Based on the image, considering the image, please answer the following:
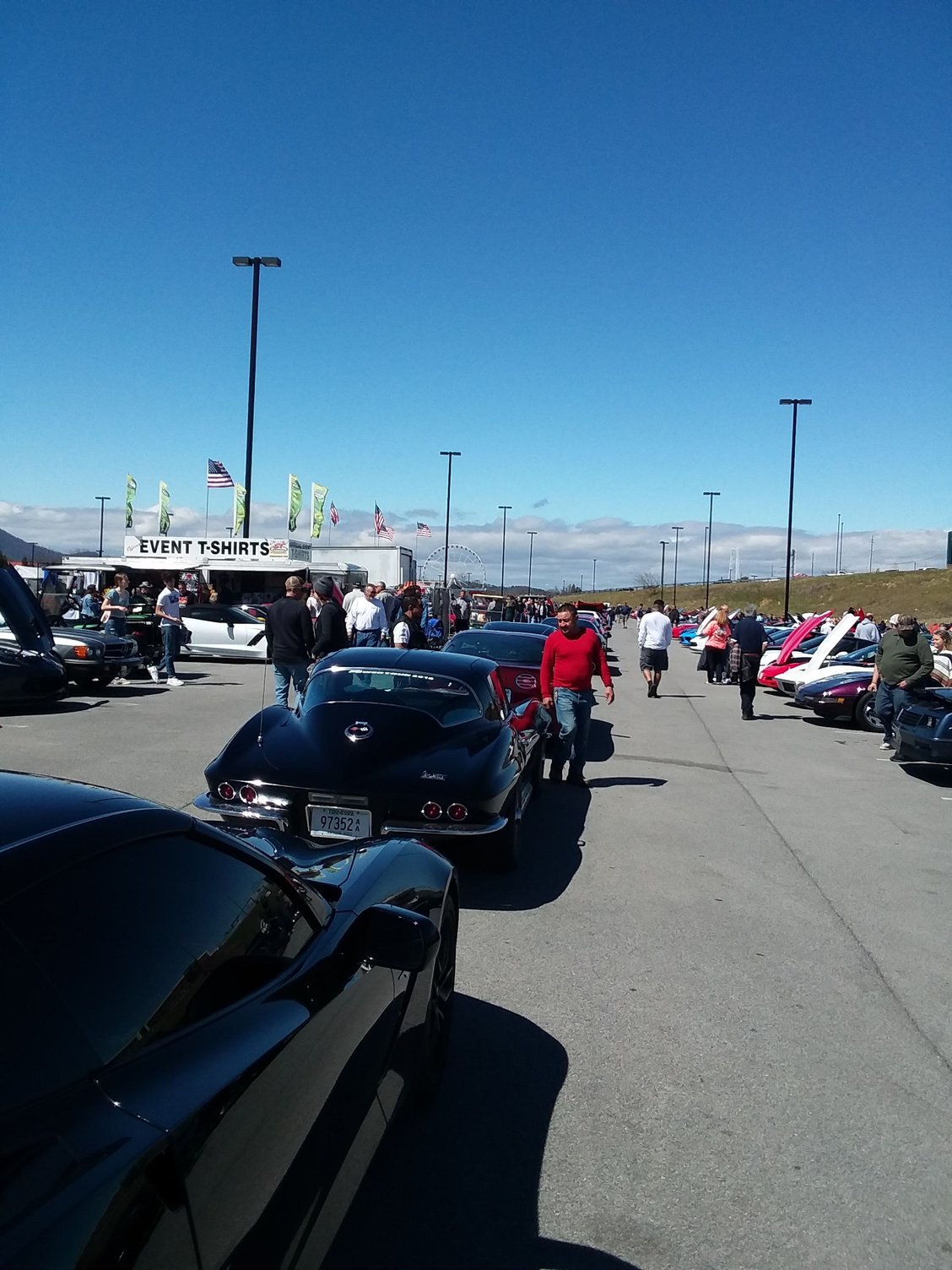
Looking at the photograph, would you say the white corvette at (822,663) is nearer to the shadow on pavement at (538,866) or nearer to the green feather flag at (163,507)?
the shadow on pavement at (538,866)

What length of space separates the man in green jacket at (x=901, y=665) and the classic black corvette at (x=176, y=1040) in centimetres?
1118

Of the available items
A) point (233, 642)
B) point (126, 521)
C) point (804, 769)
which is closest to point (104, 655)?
point (233, 642)

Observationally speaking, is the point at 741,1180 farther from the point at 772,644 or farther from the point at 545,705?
the point at 772,644

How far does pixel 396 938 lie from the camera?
9.16 ft

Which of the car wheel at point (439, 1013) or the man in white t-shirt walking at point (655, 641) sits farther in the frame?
the man in white t-shirt walking at point (655, 641)

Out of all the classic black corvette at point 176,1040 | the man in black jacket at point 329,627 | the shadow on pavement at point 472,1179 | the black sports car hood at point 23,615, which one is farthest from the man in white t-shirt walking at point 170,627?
the classic black corvette at point 176,1040

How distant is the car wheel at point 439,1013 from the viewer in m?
3.53

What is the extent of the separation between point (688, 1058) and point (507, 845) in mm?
2555

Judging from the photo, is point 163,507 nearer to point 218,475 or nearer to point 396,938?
point 218,475

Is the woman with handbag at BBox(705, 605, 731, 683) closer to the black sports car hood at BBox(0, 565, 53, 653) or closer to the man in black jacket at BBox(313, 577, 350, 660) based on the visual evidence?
the man in black jacket at BBox(313, 577, 350, 660)

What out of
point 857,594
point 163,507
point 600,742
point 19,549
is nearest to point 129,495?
point 163,507

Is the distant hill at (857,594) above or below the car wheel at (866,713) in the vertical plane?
above

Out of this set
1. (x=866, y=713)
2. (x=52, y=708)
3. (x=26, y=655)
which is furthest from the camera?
(x=866, y=713)

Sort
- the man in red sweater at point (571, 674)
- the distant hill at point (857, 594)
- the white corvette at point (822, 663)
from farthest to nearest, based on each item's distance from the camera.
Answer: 1. the distant hill at point (857, 594)
2. the white corvette at point (822, 663)
3. the man in red sweater at point (571, 674)
